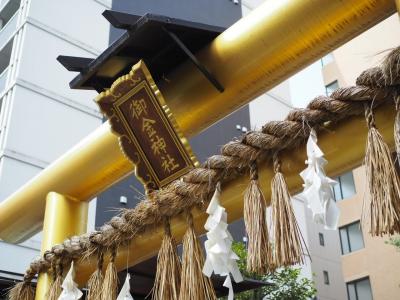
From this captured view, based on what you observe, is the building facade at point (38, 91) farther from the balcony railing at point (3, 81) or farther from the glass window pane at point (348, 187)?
the glass window pane at point (348, 187)

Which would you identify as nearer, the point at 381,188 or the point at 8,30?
the point at 381,188

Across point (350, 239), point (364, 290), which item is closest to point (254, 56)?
point (364, 290)

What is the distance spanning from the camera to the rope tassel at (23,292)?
2.71 m

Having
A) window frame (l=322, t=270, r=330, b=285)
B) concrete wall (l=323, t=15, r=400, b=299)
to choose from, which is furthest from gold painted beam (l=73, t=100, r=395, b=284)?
window frame (l=322, t=270, r=330, b=285)

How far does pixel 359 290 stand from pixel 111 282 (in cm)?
1303

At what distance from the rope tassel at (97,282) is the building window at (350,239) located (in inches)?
502

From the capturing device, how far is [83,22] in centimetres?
1198

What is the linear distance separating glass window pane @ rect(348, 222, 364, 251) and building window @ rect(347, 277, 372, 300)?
0.84 m

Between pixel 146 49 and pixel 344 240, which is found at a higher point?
pixel 344 240

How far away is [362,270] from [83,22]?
354 inches

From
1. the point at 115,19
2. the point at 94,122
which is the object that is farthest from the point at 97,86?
the point at 94,122

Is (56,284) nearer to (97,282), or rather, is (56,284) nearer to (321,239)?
(97,282)

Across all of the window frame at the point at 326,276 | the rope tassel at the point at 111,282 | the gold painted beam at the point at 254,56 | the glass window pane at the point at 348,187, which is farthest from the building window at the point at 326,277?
the rope tassel at the point at 111,282

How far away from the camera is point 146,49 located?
2.20m
